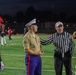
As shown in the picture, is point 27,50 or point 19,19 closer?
point 27,50

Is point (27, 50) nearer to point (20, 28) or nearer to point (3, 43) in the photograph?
point (3, 43)

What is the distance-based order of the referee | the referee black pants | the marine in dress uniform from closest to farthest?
1. the marine in dress uniform
2. the referee
3. the referee black pants

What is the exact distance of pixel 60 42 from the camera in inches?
405

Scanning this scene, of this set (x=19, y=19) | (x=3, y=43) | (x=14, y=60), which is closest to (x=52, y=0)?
(x=19, y=19)

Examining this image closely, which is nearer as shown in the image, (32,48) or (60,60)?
(32,48)

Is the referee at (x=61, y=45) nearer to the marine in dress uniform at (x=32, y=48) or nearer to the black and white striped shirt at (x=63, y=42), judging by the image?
the black and white striped shirt at (x=63, y=42)

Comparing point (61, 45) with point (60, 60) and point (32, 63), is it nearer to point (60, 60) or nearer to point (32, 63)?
point (60, 60)

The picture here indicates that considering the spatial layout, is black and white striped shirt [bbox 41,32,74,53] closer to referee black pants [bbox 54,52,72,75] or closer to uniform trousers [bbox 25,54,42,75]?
referee black pants [bbox 54,52,72,75]

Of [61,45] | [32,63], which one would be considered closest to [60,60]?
[61,45]

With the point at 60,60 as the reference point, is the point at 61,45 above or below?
above

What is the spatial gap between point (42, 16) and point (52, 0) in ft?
22.9

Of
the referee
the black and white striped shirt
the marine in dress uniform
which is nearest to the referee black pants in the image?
the referee

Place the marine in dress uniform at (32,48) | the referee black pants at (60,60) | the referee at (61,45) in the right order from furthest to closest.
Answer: the referee black pants at (60,60)
the referee at (61,45)
the marine in dress uniform at (32,48)

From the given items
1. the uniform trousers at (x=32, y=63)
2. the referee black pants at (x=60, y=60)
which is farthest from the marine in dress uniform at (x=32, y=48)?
the referee black pants at (x=60, y=60)
